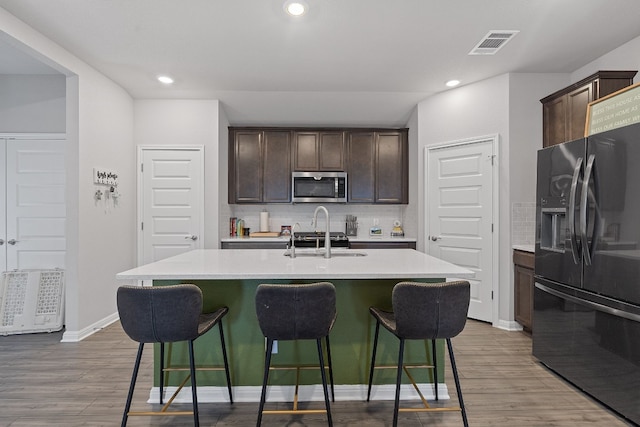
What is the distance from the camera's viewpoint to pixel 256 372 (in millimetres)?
2250

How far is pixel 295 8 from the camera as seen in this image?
8.09 feet

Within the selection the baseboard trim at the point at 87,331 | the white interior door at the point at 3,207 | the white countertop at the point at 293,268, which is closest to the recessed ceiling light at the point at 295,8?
the white countertop at the point at 293,268

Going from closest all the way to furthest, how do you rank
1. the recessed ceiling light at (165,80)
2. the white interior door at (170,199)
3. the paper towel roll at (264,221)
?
the recessed ceiling light at (165,80)
the white interior door at (170,199)
the paper towel roll at (264,221)

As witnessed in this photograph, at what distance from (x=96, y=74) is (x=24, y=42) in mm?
843

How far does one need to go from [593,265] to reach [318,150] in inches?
138

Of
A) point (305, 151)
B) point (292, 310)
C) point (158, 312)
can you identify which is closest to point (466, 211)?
point (305, 151)

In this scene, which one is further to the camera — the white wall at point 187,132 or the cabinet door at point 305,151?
the cabinet door at point 305,151

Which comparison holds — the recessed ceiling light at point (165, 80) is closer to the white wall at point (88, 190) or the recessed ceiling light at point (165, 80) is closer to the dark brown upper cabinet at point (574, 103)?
the white wall at point (88, 190)

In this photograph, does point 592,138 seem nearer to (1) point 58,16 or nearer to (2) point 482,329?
(2) point 482,329

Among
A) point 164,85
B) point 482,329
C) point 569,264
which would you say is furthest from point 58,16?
point 482,329

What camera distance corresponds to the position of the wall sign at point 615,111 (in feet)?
7.21

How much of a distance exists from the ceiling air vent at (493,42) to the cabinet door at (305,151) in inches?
92.7

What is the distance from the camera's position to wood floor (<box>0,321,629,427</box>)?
6.69ft

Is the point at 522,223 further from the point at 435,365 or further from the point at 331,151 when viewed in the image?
the point at 331,151
